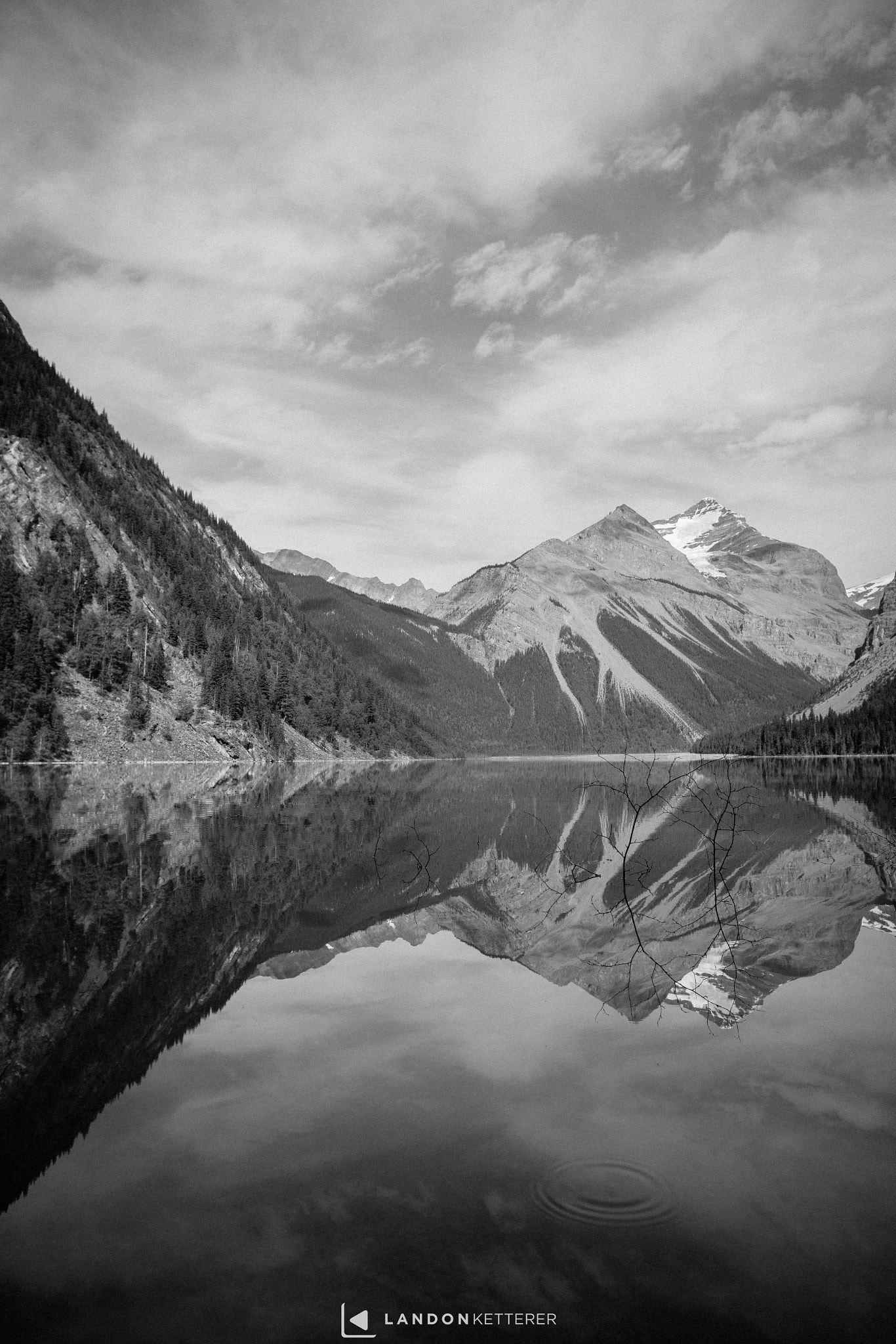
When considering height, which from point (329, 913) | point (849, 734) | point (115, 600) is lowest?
point (329, 913)

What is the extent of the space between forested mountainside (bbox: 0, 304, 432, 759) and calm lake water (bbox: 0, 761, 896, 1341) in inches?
3549

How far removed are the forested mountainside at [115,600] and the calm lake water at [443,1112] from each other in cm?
9015

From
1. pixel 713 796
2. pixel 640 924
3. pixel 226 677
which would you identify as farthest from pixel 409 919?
pixel 226 677

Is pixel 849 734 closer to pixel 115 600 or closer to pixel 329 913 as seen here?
pixel 115 600

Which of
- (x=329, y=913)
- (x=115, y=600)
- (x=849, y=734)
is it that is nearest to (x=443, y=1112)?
(x=329, y=913)

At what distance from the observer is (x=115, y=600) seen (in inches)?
4564

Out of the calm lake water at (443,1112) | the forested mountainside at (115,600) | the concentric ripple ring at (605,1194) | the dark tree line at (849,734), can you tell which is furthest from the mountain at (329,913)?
the dark tree line at (849,734)

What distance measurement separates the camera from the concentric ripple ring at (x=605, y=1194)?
688cm

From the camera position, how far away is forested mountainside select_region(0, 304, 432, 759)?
338 ft

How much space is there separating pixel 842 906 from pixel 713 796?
4134cm

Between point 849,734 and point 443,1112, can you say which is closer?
point 443,1112

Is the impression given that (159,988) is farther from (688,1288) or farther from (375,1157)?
(688,1288)

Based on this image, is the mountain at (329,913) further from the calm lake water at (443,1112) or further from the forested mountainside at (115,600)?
the forested mountainside at (115,600)

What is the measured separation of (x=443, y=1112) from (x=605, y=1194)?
2.15 metres
